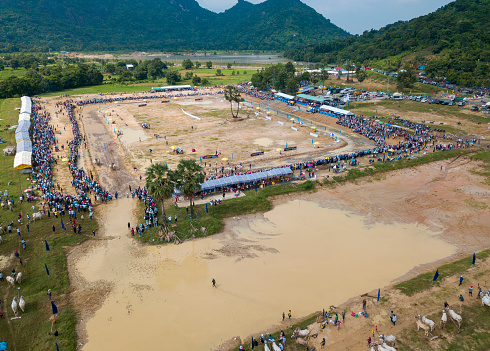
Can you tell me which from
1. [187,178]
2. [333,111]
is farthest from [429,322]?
[333,111]

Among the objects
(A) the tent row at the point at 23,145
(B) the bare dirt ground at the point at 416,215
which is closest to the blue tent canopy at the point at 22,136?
(A) the tent row at the point at 23,145

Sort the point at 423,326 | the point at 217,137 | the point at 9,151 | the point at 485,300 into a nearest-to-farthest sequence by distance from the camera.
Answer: the point at 423,326
the point at 485,300
the point at 9,151
the point at 217,137

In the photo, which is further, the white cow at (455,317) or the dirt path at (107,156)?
the dirt path at (107,156)

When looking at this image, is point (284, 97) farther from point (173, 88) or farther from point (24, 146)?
point (24, 146)

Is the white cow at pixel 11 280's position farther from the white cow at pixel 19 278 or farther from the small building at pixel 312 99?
the small building at pixel 312 99

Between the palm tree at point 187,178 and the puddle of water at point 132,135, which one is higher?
the palm tree at point 187,178

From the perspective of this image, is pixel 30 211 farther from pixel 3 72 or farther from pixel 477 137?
pixel 3 72
